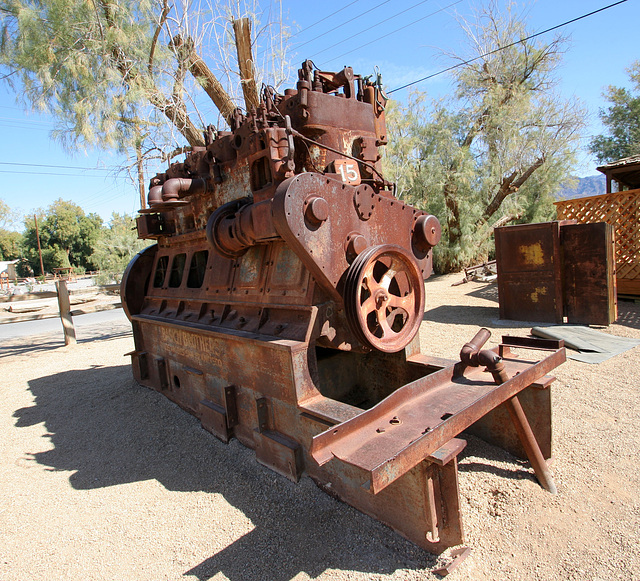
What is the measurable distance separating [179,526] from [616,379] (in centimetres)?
492

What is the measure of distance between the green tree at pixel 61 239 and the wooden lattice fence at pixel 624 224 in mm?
53457

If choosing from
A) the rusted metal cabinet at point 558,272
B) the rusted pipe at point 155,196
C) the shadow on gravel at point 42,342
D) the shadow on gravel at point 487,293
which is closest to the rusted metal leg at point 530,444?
the rusted pipe at point 155,196

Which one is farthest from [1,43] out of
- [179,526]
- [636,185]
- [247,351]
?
[636,185]

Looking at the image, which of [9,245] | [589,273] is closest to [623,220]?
[589,273]

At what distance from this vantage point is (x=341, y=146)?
391 cm

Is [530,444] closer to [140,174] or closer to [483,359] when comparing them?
[483,359]

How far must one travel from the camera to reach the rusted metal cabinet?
730cm

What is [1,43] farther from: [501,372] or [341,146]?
[501,372]

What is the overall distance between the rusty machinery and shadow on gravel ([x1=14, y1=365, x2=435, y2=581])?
0.13m

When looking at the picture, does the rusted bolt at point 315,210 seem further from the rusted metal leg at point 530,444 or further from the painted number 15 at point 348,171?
the rusted metal leg at point 530,444

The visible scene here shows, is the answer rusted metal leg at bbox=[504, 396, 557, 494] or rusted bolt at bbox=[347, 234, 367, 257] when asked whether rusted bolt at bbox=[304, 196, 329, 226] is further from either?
rusted metal leg at bbox=[504, 396, 557, 494]

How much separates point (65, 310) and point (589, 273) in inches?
474

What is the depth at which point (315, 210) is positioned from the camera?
298cm

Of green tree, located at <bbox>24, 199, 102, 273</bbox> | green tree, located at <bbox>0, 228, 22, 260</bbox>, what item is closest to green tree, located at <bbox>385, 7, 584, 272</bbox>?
green tree, located at <bbox>24, 199, 102, 273</bbox>
